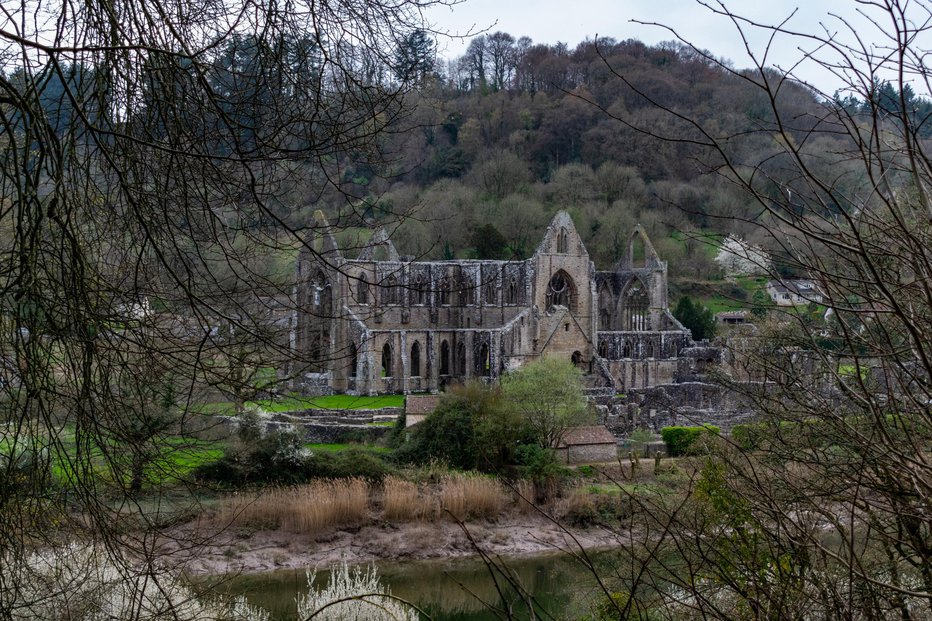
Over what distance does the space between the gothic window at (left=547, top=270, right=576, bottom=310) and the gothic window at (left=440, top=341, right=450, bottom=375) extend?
17.7ft

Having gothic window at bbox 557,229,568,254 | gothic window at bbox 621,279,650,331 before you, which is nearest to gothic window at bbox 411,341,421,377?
gothic window at bbox 557,229,568,254

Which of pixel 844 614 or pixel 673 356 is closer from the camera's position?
pixel 844 614

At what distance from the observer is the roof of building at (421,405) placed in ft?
85.3

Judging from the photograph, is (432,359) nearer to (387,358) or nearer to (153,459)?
(387,358)

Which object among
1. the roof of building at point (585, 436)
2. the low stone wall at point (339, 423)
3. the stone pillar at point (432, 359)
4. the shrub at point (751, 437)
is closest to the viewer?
the shrub at point (751, 437)

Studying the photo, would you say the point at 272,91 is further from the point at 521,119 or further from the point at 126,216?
the point at 521,119

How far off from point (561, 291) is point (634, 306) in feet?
20.6

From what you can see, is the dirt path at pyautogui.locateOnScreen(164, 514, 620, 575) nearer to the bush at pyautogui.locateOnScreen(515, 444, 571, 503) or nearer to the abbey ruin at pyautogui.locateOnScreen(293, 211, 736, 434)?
the bush at pyautogui.locateOnScreen(515, 444, 571, 503)

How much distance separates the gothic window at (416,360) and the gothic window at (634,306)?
1239cm

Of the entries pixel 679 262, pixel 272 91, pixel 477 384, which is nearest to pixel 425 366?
pixel 477 384

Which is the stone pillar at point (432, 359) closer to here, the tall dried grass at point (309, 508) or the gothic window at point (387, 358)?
the gothic window at point (387, 358)

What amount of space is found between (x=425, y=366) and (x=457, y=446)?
528 inches

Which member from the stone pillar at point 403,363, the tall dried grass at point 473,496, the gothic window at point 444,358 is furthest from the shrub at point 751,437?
the gothic window at point 444,358

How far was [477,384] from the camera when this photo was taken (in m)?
25.0
